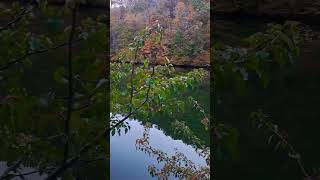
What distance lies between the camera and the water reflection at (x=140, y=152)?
2.56m

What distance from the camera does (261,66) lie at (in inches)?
Answer: 28.3

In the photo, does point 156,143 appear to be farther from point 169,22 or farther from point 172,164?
point 169,22

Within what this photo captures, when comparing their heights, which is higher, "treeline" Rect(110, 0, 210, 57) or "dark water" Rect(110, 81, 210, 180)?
"treeline" Rect(110, 0, 210, 57)

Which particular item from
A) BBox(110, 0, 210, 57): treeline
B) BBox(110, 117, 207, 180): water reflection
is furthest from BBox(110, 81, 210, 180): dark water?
BBox(110, 0, 210, 57): treeline

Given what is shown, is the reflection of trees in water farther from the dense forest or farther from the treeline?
the treeline

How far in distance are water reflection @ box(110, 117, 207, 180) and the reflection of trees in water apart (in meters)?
0.01

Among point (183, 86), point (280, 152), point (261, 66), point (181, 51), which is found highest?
point (261, 66)

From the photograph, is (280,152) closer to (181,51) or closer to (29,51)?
(181,51)

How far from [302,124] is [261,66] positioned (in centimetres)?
143

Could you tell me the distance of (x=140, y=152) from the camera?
2.73m

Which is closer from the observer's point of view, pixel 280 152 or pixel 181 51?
pixel 280 152

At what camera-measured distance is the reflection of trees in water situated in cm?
270

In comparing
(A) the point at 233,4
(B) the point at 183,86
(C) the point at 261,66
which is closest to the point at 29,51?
(C) the point at 261,66

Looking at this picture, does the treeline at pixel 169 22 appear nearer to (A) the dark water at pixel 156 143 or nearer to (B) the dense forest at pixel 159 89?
(B) the dense forest at pixel 159 89
